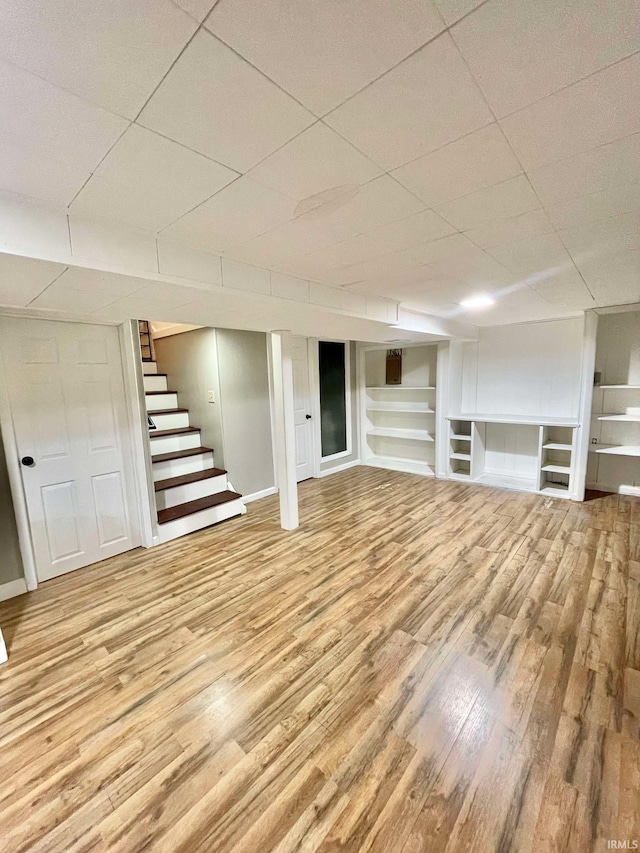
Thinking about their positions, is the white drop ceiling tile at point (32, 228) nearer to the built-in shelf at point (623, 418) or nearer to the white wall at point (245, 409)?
the white wall at point (245, 409)

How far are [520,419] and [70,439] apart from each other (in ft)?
16.3

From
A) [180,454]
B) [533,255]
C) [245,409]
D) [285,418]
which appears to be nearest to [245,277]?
[285,418]

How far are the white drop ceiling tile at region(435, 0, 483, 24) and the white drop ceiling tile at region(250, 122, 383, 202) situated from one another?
39cm

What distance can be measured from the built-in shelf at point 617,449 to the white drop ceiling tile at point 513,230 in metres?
3.44

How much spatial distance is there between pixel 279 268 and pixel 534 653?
2718 millimetres

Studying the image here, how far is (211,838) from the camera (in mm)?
1188

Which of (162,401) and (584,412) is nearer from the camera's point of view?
(584,412)

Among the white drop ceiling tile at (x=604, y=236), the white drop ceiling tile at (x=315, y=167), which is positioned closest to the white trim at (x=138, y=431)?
the white drop ceiling tile at (x=315, y=167)

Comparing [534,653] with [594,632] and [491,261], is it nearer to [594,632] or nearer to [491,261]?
[594,632]

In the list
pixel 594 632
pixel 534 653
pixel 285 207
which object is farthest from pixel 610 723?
pixel 285 207

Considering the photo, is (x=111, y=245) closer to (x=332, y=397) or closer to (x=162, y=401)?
(x=162, y=401)

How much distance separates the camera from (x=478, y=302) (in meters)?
3.32

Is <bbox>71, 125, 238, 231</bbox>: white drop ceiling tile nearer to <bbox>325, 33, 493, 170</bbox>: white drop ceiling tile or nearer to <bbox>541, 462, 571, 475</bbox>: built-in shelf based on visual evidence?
<bbox>325, 33, 493, 170</bbox>: white drop ceiling tile

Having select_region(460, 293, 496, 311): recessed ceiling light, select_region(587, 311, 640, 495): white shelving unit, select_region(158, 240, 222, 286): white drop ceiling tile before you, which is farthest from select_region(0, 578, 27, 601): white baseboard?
select_region(587, 311, 640, 495): white shelving unit
